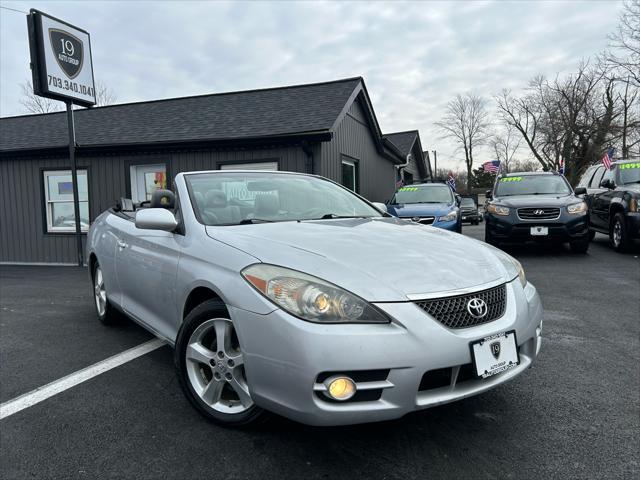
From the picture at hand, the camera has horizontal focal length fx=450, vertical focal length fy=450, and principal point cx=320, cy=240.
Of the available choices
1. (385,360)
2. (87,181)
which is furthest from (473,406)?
(87,181)

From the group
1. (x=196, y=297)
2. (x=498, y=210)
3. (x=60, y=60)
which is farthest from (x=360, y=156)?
(x=196, y=297)

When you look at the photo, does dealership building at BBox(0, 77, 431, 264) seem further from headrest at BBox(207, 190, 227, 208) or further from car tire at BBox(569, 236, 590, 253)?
headrest at BBox(207, 190, 227, 208)

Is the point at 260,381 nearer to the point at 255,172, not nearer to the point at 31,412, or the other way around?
the point at 31,412

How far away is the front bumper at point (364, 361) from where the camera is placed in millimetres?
1807

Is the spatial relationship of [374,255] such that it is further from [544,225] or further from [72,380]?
[544,225]

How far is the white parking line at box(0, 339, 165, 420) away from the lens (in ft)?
9.09

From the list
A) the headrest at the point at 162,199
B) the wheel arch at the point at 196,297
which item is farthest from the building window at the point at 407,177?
the wheel arch at the point at 196,297

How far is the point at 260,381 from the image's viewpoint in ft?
6.49

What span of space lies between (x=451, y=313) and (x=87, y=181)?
1128 cm

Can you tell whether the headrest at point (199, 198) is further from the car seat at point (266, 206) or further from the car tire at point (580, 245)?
the car tire at point (580, 245)

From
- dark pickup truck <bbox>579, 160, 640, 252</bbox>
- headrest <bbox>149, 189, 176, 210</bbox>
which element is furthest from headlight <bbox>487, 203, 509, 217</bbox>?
headrest <bbox>149, 189, 176, 210</bbox>

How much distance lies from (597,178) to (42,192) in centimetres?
1347

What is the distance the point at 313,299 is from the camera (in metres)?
1.92

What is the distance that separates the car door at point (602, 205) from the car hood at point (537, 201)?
1.09 metres
